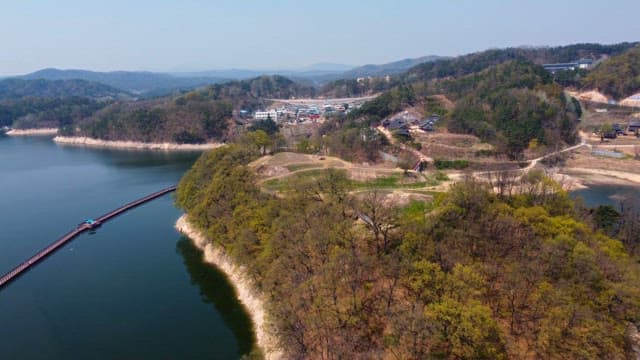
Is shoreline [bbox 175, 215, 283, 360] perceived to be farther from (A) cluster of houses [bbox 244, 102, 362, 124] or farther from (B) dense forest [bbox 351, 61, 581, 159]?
(A) cluster of houses [bbox 244, 102, 362, 124]

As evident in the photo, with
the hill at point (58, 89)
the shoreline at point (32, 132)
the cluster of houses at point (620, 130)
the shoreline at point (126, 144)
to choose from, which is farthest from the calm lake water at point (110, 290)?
the hill at point (58, 89)

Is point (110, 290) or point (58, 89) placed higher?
point (58, 89)

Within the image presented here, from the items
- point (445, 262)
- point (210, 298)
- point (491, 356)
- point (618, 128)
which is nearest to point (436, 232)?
point (445, 262)

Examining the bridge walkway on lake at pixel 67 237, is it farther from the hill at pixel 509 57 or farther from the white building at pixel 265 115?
the hill at pixel 509 57

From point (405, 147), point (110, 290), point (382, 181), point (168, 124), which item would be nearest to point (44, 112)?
point (168, 124)

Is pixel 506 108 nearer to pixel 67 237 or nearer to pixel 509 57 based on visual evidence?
pixel 67 237

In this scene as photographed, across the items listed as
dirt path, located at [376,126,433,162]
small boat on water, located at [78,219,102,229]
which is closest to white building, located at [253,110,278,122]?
dirt path, located at [376,126,433,162]

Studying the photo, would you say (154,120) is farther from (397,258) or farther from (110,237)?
(397,258)
